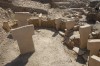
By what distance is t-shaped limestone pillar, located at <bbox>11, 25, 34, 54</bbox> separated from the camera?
31.3ft

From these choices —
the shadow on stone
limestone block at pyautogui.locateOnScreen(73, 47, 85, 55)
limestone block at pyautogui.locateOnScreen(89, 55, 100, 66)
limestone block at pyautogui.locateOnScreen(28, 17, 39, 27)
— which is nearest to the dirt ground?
the shadow on stone

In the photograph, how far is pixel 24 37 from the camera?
9.80 metres

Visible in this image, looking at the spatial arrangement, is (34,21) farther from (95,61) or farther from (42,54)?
(95,61)

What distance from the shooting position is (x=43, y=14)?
15016mm

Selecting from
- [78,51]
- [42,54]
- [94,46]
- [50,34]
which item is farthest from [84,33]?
[50,34]

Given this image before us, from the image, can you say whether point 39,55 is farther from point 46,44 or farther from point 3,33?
point 3,33

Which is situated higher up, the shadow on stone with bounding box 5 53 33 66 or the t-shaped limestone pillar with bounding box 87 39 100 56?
the t-shaped limestone pillar with bounding box 87 39 100 56

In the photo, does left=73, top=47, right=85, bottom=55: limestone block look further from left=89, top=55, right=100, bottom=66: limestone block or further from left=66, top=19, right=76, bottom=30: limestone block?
left=89, top=55, right=100, bottom=66: limestone block

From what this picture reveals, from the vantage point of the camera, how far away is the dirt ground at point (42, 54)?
369 inches

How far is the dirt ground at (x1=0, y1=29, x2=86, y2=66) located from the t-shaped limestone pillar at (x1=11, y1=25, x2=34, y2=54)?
318mm

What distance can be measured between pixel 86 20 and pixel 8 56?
252 inches

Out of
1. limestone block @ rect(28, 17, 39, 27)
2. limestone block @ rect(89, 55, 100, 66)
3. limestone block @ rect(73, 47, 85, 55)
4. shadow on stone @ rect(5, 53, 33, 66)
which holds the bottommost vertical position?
limestone block @ rect(73, 47, 85, 55)

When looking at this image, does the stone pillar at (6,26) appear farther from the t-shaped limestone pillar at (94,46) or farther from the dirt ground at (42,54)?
the t-shaped limestone pillar at (94,46)

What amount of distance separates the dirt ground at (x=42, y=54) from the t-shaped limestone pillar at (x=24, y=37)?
32cm
